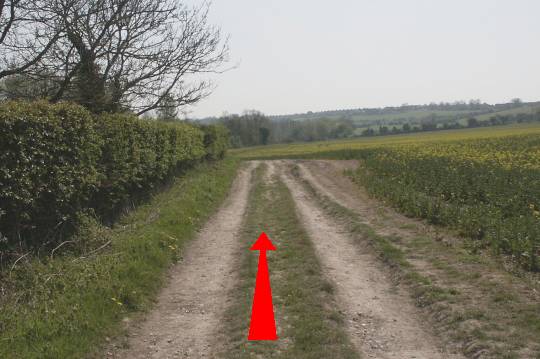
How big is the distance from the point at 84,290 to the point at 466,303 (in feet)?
19.0

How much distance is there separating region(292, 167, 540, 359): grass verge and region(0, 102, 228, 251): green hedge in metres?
6.62

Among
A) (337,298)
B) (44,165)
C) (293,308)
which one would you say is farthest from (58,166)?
(337,298)

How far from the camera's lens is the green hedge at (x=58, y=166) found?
25.4ft

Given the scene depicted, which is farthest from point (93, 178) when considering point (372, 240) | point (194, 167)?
point (194, 167)

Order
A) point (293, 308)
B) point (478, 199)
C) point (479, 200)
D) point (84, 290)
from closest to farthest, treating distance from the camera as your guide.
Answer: point (293, 308), point (84, 290), point (479, 200), point (478, 199)

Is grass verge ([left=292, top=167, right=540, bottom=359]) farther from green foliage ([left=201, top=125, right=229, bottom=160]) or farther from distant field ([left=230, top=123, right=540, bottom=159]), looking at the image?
distant field ([left=230, top=123, right=540, bottom=159])

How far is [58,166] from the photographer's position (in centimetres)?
925

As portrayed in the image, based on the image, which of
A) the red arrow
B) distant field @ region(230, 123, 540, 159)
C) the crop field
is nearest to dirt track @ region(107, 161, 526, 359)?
the red arrow

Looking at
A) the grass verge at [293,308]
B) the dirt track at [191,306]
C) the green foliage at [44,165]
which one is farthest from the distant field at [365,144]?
the green foliage at [44,165]

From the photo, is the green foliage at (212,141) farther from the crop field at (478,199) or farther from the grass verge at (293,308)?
the grass verge at (293,308)

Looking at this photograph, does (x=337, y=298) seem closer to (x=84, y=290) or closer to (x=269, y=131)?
(x=84, y=290)

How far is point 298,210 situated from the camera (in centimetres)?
1736

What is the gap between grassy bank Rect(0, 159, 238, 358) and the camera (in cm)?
591

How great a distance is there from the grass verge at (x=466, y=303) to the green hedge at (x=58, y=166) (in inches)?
260
